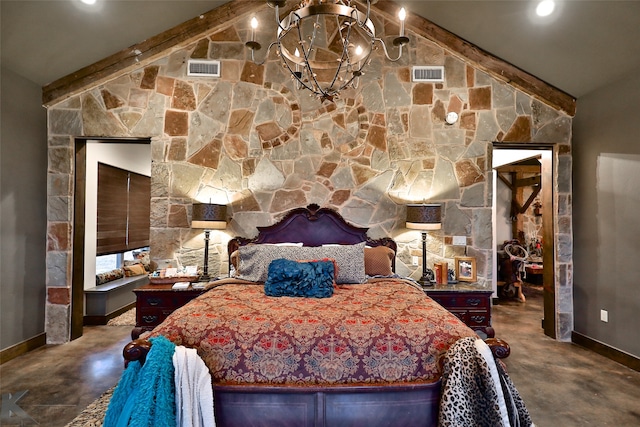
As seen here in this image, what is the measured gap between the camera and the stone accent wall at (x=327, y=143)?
405 centimetres

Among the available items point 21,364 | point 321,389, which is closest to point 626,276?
point 321,389

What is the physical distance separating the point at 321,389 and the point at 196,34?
397cm

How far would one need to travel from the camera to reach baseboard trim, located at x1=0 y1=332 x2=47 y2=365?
3.29 metres

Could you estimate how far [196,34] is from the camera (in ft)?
13.3

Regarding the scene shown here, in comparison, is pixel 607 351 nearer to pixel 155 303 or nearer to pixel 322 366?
pixel 322 366

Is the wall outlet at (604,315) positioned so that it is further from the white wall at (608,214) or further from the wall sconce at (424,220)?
the wall sconce at (424,220)

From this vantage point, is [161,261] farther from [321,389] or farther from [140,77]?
[321,389]

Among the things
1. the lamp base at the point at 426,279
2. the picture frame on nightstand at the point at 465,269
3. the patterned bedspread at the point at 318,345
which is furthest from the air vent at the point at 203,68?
the picture frame on nightstand at the point at 465,269

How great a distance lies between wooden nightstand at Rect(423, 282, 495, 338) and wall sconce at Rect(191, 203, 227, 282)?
89.5 inches

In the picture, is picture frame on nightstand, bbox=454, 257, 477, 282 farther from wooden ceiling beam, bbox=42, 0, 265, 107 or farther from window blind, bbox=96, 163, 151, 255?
window blind, bbox=96, 163, 151, 255

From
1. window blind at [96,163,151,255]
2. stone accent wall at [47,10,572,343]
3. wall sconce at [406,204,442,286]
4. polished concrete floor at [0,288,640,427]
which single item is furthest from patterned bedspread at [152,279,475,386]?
window blind at [96,163,151,255]

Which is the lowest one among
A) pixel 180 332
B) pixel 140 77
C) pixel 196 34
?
pixel 180 332

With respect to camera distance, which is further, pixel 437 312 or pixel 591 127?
pixel 591 127

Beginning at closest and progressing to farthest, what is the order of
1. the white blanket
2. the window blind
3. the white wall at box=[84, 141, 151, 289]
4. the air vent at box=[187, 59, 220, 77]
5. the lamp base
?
the white blanket → the lamp base → the air vent at box=[187, 59, 220, 77] → the white wall at box=[84, 141, 151, 289] → the window blind
